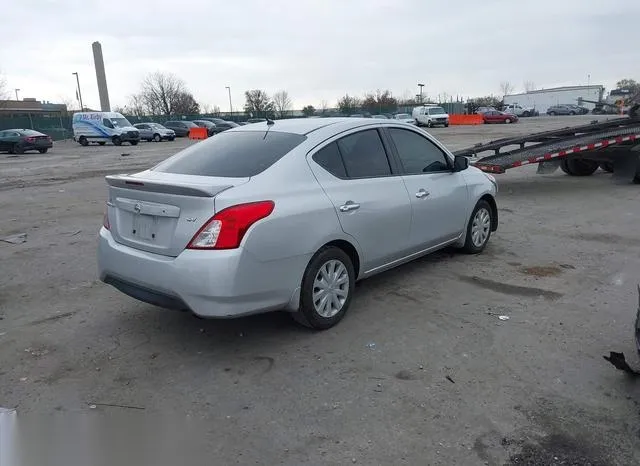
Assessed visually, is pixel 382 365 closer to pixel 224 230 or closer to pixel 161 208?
pixel 224 230

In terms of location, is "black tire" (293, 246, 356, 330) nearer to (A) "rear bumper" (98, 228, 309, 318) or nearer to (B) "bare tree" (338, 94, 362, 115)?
(A) "rear bumper" (98, 228, 309, 318)

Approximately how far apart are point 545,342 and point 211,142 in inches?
130

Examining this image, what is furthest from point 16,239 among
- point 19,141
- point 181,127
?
point 181,127

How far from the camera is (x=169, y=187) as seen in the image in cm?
385

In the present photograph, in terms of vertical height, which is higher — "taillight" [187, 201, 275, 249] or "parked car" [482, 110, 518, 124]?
"taillight" [187, 201, 275, 249]

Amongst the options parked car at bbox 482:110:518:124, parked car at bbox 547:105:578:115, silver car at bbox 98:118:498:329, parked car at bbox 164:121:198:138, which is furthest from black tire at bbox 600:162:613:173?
parked car at bbox 547:105:578:115

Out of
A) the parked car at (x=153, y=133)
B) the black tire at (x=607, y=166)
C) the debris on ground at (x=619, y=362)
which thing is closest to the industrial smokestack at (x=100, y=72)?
the parked car at (x=153, y=133)

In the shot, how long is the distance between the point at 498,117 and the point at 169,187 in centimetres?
5218

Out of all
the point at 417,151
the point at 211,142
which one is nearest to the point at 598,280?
the point at 417,151

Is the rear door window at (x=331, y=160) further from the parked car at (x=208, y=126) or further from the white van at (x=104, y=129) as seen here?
the parked car at (x=208, y=126)

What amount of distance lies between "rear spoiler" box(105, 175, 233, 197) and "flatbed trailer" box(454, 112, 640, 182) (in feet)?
26.0

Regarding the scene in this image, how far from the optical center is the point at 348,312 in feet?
15.8

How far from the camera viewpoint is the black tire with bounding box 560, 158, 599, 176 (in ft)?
44.9

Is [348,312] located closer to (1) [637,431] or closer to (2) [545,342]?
(2) [545,342]
